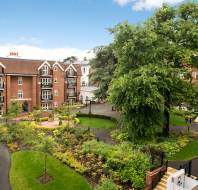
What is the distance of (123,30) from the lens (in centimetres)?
2450

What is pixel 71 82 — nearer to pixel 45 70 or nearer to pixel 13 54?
pixel 45 70

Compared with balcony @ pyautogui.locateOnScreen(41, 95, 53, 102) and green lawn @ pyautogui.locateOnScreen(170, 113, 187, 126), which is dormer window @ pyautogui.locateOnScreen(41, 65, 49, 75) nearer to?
balcony @ pyautogui.locateOnScreen(41, 95, 53, 102)

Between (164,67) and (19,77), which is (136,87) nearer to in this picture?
(164,67)

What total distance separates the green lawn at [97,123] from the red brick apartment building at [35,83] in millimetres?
16363

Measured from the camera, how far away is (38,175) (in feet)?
64.4

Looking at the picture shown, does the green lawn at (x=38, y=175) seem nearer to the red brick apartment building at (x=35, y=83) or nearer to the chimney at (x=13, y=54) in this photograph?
the red brick apartment building at (x=35, y=83)

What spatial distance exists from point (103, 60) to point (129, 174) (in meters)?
26.2

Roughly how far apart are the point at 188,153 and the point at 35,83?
35.7 m

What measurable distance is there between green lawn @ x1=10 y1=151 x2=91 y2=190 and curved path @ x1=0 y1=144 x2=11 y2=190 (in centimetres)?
38

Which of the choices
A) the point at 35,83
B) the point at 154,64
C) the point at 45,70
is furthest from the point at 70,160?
the point at 45,70

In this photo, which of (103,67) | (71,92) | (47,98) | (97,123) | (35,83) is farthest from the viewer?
(71,92)

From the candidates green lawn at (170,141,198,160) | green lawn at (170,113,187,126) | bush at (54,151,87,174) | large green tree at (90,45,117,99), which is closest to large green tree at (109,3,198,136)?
green lawn at (170,141,198,160)

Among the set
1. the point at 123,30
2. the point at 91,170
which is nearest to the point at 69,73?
the point at 123,30

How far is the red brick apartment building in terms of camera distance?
46.8 m
